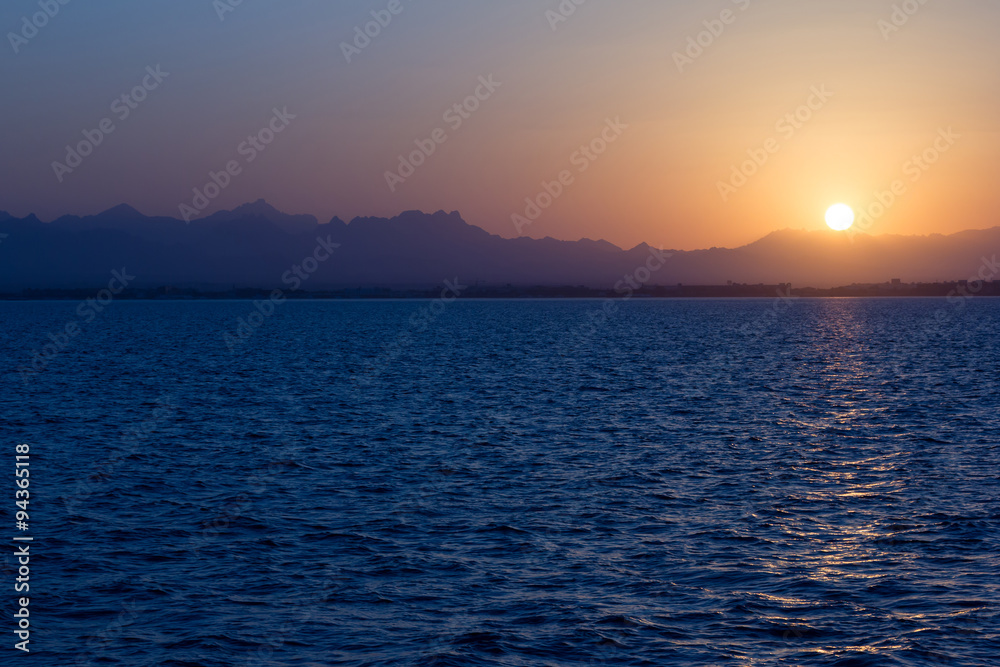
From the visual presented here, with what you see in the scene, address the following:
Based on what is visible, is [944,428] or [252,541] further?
[944,428]

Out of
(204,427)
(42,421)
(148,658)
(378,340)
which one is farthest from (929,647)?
(378,340)

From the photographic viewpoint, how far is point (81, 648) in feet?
55.2

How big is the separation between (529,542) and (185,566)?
843 centimetres

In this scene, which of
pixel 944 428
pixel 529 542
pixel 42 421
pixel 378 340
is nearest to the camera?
pixel 529 542

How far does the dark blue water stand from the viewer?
1712 centimetres

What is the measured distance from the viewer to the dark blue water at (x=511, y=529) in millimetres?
17125

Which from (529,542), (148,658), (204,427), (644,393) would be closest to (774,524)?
(529,542)

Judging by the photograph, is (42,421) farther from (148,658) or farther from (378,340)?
(378,340)

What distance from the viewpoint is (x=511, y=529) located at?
2458 centimetres

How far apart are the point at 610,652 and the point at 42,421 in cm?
3861

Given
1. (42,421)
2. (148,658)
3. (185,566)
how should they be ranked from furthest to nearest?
1. (42,421)
2. (185,566)
3. (148,658)

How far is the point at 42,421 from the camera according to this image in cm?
4575

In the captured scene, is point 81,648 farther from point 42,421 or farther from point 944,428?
point 944,428

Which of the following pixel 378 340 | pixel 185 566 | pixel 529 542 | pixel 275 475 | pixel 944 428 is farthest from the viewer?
pixel 378 340
